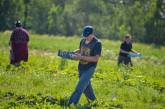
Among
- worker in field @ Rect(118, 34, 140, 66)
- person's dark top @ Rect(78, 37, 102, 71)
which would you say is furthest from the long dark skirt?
person's dark top @ Rect(78, 37, 102, 71)

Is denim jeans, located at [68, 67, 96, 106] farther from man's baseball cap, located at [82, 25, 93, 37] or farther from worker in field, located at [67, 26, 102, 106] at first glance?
A: man's baseball cap, located at [82, 25, 93, 37]

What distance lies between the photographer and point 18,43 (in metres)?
17.5

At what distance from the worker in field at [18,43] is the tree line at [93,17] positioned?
36609mm

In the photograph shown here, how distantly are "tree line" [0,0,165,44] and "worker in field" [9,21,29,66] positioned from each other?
120 feet

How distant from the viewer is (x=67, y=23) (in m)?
68.4

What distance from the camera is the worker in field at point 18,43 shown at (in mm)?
17312

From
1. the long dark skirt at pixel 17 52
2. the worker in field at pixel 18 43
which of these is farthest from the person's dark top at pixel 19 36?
the long dark skirt at pixel 17 52

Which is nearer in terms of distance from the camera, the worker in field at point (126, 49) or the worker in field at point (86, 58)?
the worker in field at point (86, 58)

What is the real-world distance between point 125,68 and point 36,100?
668 centimetres

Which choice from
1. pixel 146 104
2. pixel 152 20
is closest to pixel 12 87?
pixel 146 104

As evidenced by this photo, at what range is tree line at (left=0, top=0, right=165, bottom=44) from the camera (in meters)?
55.8

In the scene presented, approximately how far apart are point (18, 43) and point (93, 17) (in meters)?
56.1

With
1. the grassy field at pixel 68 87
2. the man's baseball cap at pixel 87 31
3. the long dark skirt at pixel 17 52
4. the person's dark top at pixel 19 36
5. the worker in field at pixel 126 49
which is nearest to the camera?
the man's baseball cap at pixel 87 31

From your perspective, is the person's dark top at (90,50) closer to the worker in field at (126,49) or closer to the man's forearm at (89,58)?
the man's forearm at (89,58)
